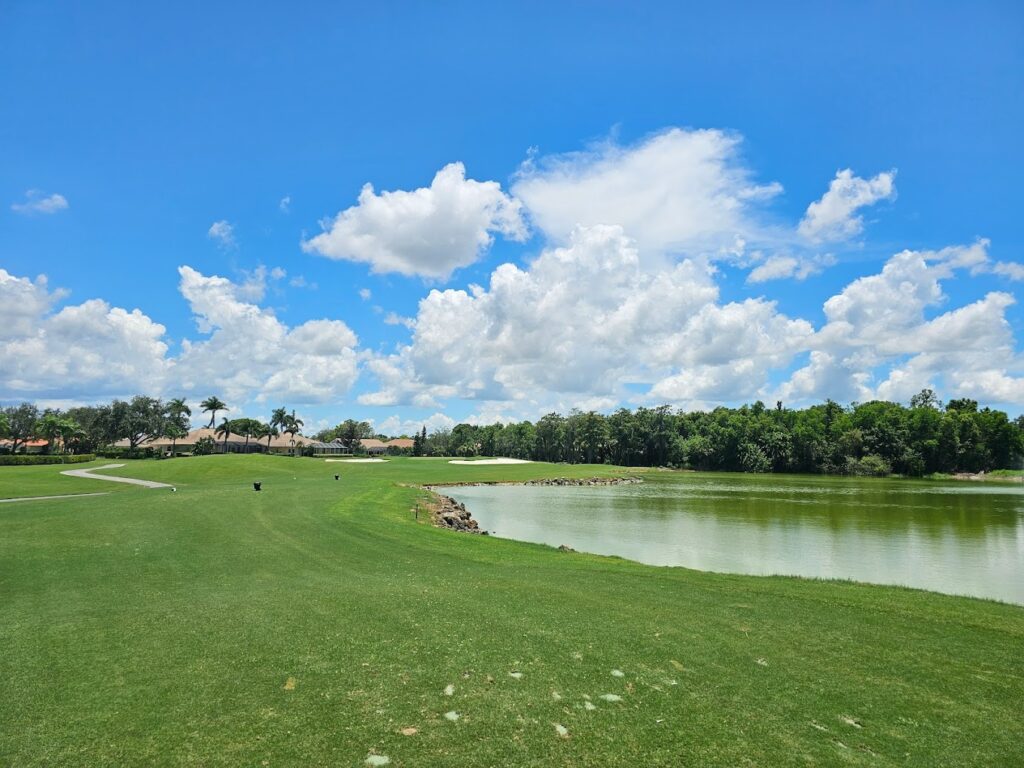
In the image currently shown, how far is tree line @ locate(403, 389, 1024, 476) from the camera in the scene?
10825 centimetres

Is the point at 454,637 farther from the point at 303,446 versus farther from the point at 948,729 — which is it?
the point at 303,446

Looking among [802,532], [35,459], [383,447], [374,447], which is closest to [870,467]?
[802,532]

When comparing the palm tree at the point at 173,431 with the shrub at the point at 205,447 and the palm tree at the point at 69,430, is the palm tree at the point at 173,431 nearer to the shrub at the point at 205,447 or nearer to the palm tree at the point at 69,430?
the shrub at the point at 205,447

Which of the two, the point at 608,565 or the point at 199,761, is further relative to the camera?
the point at 608,565

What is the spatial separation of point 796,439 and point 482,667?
12519 cm

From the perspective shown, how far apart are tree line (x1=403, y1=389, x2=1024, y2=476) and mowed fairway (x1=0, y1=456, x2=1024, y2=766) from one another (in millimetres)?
113614

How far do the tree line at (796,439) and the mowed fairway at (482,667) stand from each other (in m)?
114

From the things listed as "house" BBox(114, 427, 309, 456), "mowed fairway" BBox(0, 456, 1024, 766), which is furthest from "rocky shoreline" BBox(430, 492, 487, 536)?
"house" BBox(114, 427, 309, 456)

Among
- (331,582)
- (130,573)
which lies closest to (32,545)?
(130,573)

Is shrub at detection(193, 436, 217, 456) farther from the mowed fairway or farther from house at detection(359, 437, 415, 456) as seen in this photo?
the mowed fairway

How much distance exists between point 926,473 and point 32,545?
131m

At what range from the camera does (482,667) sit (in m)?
7.66

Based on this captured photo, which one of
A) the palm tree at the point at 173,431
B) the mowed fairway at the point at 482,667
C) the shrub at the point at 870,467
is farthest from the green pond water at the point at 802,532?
the palm tree at the point at 173,431

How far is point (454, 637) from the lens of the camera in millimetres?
8898
